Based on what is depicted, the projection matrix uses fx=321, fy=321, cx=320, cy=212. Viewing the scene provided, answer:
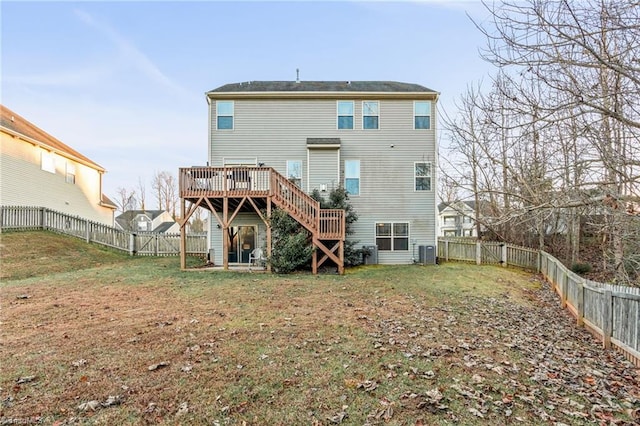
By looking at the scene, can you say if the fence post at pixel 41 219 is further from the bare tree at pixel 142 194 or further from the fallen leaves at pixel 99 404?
the bare tree at pixel 142 194

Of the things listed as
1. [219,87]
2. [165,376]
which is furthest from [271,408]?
[219,87]

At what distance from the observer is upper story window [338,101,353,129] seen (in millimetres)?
15828

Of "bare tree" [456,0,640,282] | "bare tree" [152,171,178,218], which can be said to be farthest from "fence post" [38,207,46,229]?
"bare tree" [152,171,178,218]

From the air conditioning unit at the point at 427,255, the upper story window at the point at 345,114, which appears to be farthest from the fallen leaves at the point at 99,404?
the upper story window at the point at 345,114

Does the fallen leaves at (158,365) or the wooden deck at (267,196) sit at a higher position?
the wooden deck at (267,196)

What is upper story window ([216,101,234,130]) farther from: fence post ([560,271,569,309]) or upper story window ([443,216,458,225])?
upper story window ([443,216,458,225])

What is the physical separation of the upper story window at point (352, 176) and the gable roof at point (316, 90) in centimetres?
333

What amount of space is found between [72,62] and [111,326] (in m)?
18.0

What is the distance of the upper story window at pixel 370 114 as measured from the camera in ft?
52.0

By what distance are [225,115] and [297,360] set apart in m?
13.6

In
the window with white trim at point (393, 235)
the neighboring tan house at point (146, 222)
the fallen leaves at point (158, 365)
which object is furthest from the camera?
the neighboring tan house at point (146, 222)

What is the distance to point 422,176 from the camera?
15750 mm

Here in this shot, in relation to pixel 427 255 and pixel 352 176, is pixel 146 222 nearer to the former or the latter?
pixel 352 176

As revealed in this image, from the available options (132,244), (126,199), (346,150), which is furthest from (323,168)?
(126,199)
